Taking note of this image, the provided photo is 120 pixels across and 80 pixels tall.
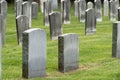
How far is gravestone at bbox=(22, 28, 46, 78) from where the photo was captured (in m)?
9.98

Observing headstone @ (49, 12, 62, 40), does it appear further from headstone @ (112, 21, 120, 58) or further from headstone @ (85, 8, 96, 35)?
headstone @ (112, 21, 120, 58)

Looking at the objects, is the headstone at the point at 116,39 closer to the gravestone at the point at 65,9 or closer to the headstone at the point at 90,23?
the headstone at the point at 90,23

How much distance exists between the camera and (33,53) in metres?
10.1

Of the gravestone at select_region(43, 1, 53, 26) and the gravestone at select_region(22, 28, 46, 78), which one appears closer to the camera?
the gravestone at select_region(22, 28, 46, 78)

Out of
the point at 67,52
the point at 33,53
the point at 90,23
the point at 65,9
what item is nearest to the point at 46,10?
the point at 65,9

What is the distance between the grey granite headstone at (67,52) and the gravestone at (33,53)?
653 mm

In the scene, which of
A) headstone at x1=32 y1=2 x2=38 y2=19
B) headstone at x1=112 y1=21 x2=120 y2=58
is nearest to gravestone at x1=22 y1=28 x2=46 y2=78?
headstone at x1=112 y1=21 x2=120 y2=58

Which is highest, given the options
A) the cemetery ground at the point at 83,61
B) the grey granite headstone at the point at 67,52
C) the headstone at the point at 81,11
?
the headstone at the point at 81,11

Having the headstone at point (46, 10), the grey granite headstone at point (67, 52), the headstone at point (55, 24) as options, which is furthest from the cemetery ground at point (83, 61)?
the headstone at point (46, 10)

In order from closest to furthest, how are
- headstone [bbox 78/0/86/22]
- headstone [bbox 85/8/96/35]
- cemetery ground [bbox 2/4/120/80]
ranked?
cemetery ground [bbox 2/4/120/80] → headstone [bbox 85/8/96/35] → headstone [bbox 78/0/86/22]

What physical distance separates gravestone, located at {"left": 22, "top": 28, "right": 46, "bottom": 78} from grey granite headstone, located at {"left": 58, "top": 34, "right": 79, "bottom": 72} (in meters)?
0.65

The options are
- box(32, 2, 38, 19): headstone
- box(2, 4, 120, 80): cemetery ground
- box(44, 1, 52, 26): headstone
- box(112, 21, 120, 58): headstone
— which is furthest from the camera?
box(32, 2, 38, 19): headstone

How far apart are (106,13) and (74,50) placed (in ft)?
56.5

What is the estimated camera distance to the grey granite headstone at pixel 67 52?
35.7 ft
